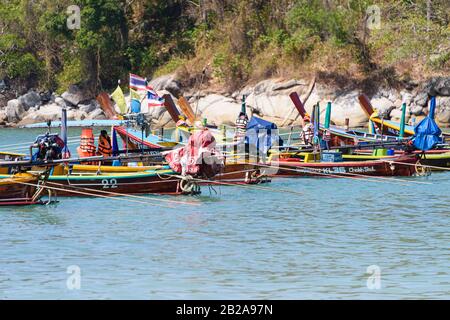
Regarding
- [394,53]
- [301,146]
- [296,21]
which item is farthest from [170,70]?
[301,146]

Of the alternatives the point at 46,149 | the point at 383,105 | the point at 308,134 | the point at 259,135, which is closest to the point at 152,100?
the point at 259,135

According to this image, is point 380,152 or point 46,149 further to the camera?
point 380,152

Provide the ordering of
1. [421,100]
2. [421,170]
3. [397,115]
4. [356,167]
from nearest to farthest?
[356,167]
[421,170]
[397,115]
[421,100]

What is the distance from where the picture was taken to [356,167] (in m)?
35.8

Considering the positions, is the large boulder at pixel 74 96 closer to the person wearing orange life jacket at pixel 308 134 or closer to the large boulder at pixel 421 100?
the large boulder at pixel 421 100

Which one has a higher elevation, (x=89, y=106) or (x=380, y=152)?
(x=89, y=106)

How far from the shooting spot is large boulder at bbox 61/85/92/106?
7050cm

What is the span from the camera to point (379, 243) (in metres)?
23.5

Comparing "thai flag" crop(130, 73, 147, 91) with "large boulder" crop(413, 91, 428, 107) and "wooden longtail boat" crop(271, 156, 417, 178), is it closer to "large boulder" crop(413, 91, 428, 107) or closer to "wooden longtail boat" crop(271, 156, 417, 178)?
"wooden longtail boat" crop(271, 156, 417, 178)

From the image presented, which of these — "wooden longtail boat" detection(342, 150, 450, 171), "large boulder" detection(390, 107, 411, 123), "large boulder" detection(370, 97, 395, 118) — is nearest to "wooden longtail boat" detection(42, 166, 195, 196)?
"wooden longtail boat" detection(342, 150, 450, 171)

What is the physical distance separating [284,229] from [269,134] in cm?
→ 917

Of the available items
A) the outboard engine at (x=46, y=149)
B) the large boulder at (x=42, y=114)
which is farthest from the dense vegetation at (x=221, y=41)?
the outboard engine at (x=46, y=149)

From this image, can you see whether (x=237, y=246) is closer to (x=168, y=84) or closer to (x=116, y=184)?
(x=116, y=184)

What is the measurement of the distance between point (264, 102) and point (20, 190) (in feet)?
120
